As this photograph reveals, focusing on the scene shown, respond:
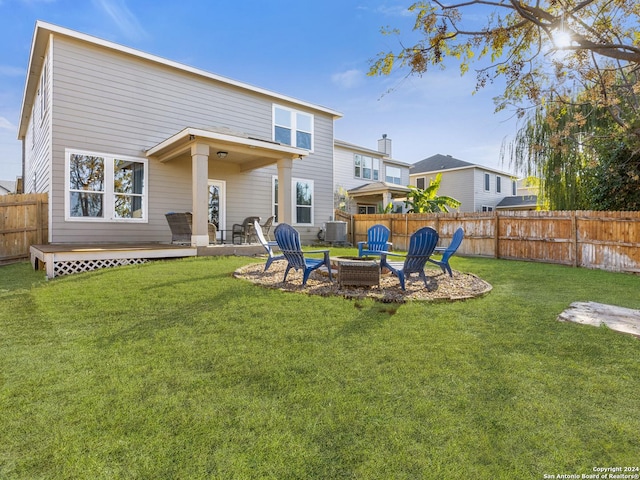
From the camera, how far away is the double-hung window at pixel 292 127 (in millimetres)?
13495

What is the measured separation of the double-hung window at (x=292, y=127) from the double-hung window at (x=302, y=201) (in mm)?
1509

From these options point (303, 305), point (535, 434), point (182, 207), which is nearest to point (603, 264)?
point (303, 305)

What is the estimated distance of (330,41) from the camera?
11.4 metres

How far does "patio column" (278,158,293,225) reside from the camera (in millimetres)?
10352

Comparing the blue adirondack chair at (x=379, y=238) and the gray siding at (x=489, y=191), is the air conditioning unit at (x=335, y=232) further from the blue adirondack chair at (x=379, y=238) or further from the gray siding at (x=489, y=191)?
the gray siding at (x=489, y=191)

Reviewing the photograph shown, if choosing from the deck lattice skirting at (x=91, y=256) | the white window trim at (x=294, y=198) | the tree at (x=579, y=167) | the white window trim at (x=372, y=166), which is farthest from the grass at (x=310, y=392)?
the white window trim at (x=372, y=166)

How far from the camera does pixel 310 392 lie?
7.60 ft

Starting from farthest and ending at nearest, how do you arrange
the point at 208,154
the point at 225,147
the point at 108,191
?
the point at 108,191, the point at 225,147, the point at 208,154

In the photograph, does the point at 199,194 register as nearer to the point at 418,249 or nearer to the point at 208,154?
the point at 208,154

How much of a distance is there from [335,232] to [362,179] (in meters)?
7.98

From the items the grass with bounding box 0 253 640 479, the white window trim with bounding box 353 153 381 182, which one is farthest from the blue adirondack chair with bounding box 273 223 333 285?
the white window trim with bounding box 353 153 381 182

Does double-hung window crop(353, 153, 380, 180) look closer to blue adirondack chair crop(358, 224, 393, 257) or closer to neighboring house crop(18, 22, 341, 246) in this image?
neighboring house crop(18, 22, 341, 246)

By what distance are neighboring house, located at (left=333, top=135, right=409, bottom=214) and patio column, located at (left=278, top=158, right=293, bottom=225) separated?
8.20 m

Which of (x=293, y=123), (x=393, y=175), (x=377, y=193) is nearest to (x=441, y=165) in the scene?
(x=393, y=175)
